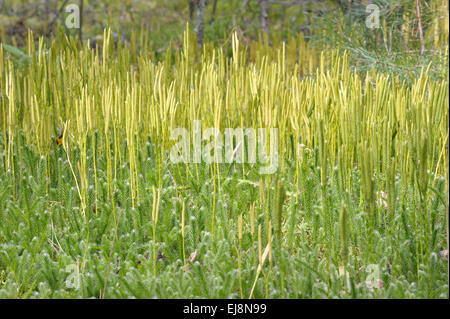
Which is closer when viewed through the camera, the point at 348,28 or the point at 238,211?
the point at 238,211

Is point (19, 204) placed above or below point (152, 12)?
below

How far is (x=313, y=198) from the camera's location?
1.95 metres

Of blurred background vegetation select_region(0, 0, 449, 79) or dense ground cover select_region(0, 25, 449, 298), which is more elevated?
blurred background vegetation select_region(0, 0, 449, 79)

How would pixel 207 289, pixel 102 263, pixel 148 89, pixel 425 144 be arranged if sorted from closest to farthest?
pixel 425 144 → pixel 207 289 → pixel 102 263 → pixel 148 89

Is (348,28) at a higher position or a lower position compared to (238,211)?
higher

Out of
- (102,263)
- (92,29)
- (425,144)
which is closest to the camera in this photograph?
(425,144)

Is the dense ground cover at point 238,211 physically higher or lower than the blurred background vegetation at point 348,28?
lower

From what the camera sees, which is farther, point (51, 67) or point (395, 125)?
point (51, 67)

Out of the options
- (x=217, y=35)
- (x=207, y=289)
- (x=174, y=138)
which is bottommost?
(x=207, y=289)

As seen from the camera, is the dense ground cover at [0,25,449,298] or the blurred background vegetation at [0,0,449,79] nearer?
the dense ground cover at [0,25,449,298]

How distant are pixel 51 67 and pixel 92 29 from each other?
15.1ft

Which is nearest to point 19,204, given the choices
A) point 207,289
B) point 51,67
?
point 51,67

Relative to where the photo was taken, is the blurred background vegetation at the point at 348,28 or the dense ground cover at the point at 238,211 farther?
the blurred background vegetation at the point at 348,28
